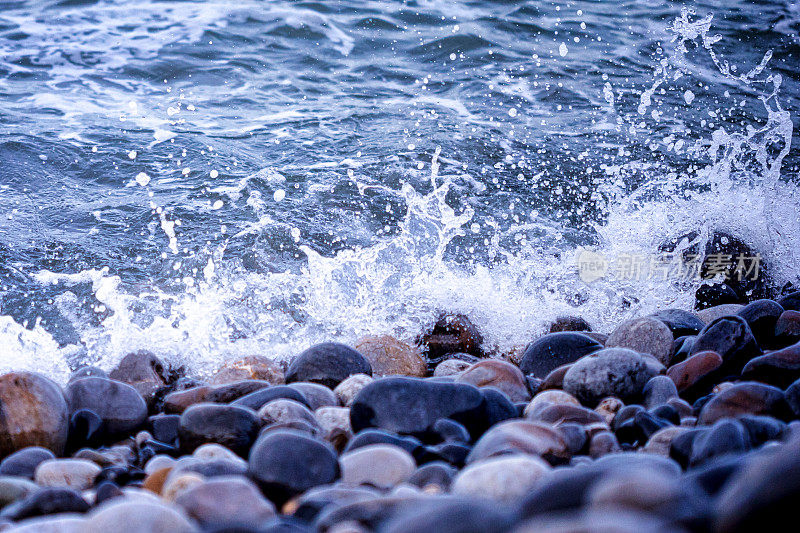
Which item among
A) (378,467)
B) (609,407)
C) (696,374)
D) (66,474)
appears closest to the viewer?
(378,467)

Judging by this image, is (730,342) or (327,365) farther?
(327,365)

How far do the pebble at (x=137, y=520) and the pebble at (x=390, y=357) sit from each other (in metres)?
→ 2.07

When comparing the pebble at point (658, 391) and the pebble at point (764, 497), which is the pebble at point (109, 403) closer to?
the pebble at point (658, 391)

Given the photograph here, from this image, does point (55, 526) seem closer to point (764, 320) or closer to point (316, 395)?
point (316, 395)

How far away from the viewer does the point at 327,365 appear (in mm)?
2943

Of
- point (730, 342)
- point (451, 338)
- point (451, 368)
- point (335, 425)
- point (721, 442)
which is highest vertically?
point (721, 442)

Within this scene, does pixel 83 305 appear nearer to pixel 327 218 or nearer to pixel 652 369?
pixel 327 218

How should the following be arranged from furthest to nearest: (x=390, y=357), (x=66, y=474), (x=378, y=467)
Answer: (x=390, y=357), (x=66, y=474), (x=378, y=467)

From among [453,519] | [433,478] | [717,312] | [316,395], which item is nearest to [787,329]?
[717,312]

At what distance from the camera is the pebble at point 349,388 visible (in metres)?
2.65

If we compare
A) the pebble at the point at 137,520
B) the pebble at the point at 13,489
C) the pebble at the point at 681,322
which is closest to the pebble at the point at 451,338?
the pebble at the point at 681,322

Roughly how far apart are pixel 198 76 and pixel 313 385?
539 cm

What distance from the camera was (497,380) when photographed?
2658 mm

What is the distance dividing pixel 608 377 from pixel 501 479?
122 cm
